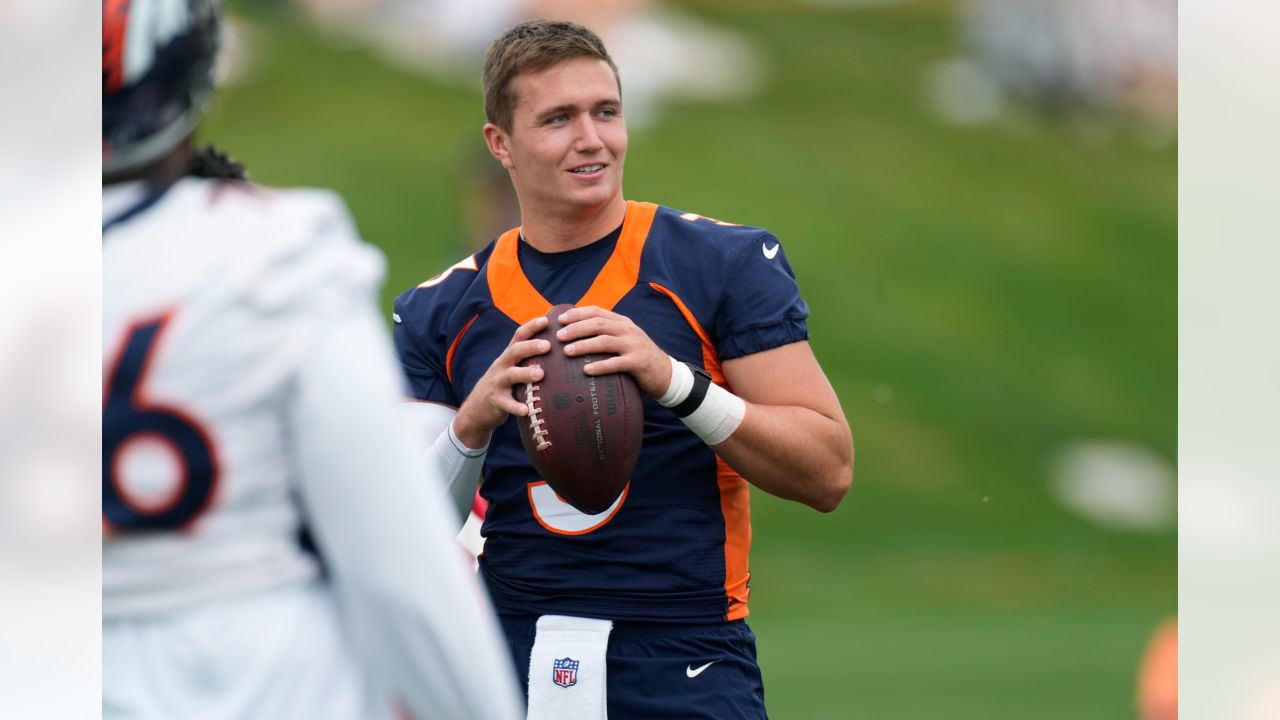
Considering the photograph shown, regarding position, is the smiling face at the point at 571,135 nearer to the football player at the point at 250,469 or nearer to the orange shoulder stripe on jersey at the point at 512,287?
the orange shoulder stripe on jersey at the point at 512,287

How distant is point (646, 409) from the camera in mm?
2758

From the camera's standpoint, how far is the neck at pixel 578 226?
287cm

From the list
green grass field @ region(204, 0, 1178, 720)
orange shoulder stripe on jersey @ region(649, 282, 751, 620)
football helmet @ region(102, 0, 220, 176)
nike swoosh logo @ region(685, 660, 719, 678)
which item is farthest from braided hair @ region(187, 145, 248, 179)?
green grass field @ region(204, 0, 1178, 720)

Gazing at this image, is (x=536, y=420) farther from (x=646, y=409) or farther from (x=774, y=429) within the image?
(x=774, y=429)

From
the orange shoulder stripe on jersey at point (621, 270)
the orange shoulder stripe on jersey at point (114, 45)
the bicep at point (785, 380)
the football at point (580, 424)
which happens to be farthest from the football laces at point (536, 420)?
the orange shoulder stripe on jersey at point (114, 45)

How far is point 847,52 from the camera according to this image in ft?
69.7

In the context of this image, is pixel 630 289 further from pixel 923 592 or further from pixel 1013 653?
→ pixel 923 592

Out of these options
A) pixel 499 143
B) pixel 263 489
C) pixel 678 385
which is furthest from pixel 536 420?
pixel 263 489

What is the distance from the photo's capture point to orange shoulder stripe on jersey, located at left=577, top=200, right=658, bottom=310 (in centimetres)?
279

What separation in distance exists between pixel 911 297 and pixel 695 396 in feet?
44.5

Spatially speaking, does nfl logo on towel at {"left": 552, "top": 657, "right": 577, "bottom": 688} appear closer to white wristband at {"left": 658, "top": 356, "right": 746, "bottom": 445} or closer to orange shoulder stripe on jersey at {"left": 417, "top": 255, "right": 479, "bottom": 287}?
white wristband at {"left": 658, "top": 356, "right": 746, "bottom": 445}
